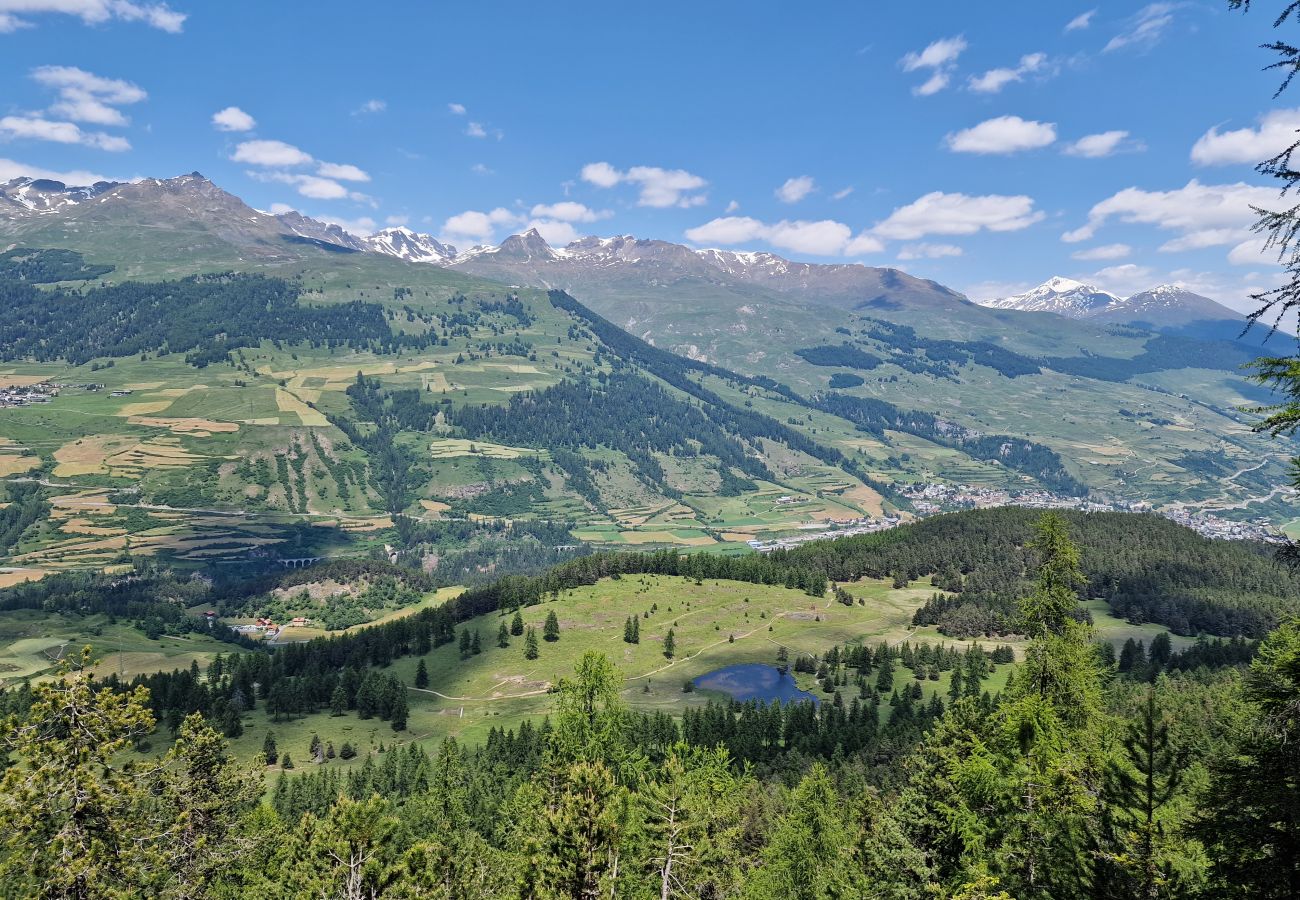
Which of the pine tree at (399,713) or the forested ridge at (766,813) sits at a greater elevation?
the forested ridge at (766,813)

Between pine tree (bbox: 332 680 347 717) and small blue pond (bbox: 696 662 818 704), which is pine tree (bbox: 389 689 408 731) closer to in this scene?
pine tree (bbox: 332 680 347 717)

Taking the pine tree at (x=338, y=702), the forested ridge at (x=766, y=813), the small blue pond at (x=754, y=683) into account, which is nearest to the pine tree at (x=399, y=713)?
the pine tree at (x=338, y=702)

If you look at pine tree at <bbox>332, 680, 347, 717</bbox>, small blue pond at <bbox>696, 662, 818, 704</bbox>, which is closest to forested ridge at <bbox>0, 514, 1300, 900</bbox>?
small blue pond at <bbox>696, 662, 818, 704</bbox>

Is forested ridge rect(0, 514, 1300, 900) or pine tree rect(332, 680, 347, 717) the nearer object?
forested ridge rect(0, 514, 1300, 900)

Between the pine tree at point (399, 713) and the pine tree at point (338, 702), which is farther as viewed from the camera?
the pine tree at point (338, 702)

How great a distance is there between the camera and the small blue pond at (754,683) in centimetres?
15688

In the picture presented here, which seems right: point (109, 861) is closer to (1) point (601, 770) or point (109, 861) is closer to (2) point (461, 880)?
(1) point (601, 770)

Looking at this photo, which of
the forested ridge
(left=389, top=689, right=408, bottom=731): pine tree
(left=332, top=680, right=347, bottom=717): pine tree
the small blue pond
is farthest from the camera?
(left=332, top=680, right=347, bottom=717): pine tree

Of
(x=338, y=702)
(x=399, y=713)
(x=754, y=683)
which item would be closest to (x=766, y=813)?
(x=754, y=683)

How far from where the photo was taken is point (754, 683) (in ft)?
542

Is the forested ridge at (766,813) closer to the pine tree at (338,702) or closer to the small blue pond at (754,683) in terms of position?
A: the small blue pond at (754,683)

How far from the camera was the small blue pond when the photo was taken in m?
157

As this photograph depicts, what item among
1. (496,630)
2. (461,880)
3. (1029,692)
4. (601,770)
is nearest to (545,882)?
(601,770)

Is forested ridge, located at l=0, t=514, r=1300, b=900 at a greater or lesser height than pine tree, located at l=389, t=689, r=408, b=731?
greater
